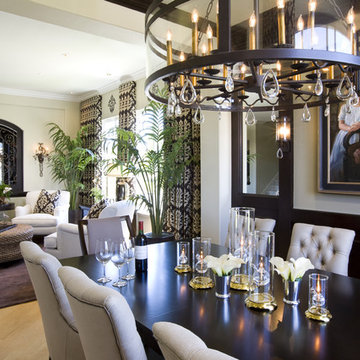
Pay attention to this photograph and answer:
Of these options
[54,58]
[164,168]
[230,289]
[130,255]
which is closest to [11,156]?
[54,58]

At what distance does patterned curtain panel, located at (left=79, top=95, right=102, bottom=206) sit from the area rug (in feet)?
9.54

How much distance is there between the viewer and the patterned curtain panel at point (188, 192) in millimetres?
4430

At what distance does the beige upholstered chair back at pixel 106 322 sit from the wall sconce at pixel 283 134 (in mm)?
2585

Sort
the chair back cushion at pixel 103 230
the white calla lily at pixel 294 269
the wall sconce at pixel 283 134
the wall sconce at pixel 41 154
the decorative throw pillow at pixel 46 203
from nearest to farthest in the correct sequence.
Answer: the white calla lily at pixel 294 269, the chair back cushion at pixel 103 230, the wall sconce at pixel 283 134, the decorative throw pillow at pixel 46 203, the wall sconce at pixel 41 154

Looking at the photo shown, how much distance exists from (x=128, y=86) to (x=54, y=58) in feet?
4.41

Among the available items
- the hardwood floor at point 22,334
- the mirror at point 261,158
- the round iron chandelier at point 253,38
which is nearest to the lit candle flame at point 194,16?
the round iron chandelier at point 253,38

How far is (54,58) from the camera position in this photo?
524 cm

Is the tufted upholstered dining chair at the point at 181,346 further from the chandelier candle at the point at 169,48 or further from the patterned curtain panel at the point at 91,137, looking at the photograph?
the patterned curtain panel at the point at 91,137

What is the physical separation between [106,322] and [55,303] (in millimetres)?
658

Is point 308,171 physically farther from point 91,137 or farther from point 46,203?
point 91,137

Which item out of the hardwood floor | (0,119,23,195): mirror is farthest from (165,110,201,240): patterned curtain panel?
(0,119,23,195): mirror

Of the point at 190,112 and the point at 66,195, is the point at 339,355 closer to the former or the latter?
the point at 190,112

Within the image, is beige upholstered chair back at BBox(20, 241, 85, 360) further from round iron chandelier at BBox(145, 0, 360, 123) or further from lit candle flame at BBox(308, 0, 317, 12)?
lit candle flame at BBox(308, 0, 317, 12)

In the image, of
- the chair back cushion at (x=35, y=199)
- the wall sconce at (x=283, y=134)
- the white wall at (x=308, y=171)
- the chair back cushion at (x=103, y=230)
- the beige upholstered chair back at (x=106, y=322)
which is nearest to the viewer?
the beige upholstered chair back at (x=106, y=322)
